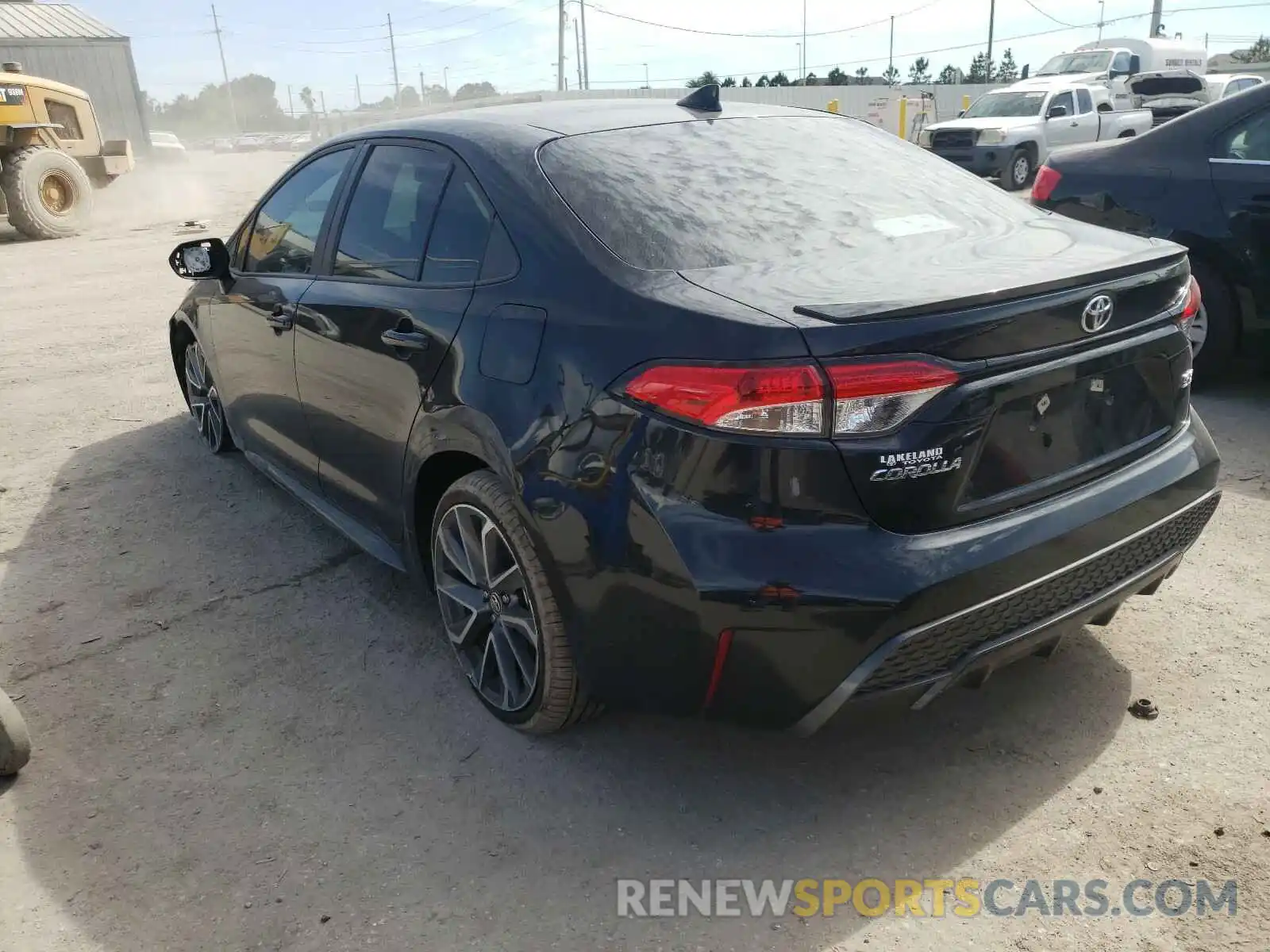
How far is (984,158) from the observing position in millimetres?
17578

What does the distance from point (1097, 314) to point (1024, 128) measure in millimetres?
17650

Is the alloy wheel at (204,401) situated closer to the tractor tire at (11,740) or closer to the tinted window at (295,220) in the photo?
the tinted window at (295,220)

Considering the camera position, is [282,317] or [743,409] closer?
[743,409]

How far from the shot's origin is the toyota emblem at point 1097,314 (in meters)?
2.26

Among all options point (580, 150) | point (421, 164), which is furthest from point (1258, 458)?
point (421, 164)

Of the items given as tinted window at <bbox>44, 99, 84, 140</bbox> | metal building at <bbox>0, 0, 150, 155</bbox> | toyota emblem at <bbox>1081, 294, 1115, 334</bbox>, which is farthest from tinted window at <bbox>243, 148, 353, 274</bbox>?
metal building at <bbox>0, 0, 150, 155</bbox>

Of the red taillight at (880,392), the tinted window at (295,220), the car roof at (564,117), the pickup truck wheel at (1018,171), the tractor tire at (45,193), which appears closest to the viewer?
the red taillight at (880,392)

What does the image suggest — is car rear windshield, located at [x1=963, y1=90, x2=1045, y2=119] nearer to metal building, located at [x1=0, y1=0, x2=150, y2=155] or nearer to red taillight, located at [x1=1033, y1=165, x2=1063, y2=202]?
red taillight, located at [x1=1033, y1=165, x2=1063, y2=202]

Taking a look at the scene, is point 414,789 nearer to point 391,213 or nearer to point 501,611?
point 501,611

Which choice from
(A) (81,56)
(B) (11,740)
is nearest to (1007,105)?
(B) (11,740)

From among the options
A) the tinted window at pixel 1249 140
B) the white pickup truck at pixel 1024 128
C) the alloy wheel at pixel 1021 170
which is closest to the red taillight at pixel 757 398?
the tinted window at pixel 1249 140

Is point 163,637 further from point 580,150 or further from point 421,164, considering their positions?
point 580,150

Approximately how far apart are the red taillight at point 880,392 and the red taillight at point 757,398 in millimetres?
43

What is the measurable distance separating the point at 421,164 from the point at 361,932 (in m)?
2.17
